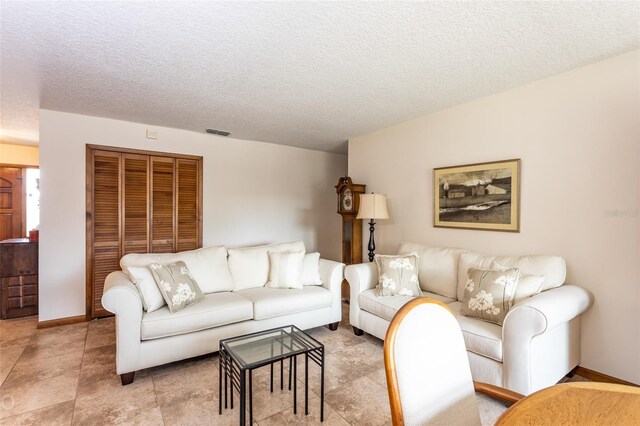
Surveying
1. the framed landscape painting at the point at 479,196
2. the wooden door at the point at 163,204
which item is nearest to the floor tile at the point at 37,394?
the wooden door at the point at 163,204

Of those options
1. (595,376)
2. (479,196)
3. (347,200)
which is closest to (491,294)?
(595,376)

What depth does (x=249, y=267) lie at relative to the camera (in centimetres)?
325

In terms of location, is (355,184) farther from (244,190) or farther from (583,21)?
(583,21)

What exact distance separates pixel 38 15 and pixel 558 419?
2.90m

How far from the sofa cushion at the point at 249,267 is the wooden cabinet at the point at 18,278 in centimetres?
253

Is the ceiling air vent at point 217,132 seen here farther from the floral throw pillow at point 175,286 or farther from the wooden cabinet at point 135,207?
the floral throw pillow at point 175,286

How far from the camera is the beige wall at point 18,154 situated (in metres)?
5.07

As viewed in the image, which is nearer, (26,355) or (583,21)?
(583,21)

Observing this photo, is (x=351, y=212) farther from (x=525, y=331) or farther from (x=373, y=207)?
(x=525, y=331)

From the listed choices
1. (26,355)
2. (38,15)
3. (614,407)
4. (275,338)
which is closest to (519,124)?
(614,407)

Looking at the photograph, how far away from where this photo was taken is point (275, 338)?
83.7 inches

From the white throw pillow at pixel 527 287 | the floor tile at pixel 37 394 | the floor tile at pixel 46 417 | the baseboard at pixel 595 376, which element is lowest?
the floor tile at pixel 37 394

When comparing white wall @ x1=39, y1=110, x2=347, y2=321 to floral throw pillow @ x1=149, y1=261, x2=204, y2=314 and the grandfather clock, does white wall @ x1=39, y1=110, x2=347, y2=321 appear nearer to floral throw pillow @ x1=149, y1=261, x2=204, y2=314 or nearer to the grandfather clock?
the grandfather clock

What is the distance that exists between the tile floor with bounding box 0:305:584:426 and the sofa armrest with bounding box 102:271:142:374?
0.62 ft
